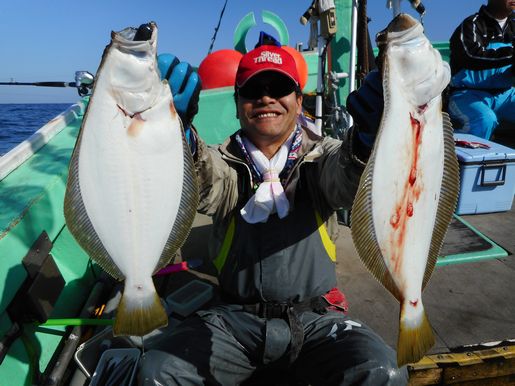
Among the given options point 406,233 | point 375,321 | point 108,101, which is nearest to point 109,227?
point 108,101

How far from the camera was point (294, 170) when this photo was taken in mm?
2061

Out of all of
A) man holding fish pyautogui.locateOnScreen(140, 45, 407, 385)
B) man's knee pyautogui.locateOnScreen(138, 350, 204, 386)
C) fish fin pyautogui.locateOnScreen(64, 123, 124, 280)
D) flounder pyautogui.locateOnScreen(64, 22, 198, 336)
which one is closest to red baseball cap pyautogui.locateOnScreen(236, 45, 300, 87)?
man holding fish pyautogui.locateOnScreen(140, 45, 407, 385)

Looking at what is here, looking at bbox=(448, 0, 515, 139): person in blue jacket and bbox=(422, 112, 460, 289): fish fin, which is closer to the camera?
bbox=(422, 112, 460, 289): fish fin

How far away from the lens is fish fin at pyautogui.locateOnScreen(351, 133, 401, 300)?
131cm

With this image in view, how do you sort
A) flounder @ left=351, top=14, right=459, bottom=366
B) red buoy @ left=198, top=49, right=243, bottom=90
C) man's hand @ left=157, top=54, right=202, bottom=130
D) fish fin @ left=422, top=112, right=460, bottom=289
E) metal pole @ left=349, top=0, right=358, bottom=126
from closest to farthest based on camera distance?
flounder @ left=351, top=14, right=459, bottom=366 < fish fin @ left=422, top=112, right=460, bottom=289 < man's hand @ left=157, top=54, right=202, bottom=130 < metal pole @ left=349, top=0, right=358, bottom=126 < red buoy @ left=198, top=49, right=243, bottom=90

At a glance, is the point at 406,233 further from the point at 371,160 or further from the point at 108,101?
the point at 108,101

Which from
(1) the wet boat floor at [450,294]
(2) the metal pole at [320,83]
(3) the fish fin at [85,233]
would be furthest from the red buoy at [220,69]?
(3) the fish fin at [85,233]

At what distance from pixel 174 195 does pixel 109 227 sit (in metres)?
0.28

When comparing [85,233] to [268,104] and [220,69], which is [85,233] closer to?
[268,104]

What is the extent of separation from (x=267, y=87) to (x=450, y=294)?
83.5 inches

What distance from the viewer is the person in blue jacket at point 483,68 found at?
15.5 feet

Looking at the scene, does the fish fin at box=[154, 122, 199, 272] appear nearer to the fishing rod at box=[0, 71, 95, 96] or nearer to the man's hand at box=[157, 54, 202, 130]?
the man's hand at box=[157, 54, 202, 130]

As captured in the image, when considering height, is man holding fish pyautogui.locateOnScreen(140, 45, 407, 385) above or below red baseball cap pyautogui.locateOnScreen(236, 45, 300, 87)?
below

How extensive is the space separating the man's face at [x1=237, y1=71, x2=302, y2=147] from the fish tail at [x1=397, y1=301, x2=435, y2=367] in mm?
1162
